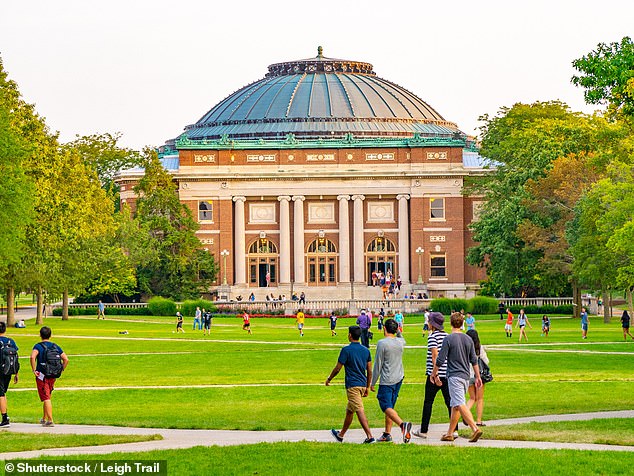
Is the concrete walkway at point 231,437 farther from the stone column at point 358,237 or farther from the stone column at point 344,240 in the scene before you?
the stone column at point 358,237

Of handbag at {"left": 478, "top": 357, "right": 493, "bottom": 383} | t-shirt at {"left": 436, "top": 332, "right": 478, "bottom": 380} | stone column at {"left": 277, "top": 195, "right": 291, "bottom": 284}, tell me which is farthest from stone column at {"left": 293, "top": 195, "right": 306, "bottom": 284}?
t-shirt at {"left": 436, "top": 332, "right": 478, "bottom": 380}

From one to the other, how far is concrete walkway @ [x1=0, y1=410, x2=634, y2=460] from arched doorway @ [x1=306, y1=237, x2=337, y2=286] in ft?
313

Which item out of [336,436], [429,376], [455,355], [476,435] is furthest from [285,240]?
[476,435]

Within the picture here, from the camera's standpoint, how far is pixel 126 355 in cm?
4972

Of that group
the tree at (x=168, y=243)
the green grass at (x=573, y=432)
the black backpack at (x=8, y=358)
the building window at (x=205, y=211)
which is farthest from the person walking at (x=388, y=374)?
the building window at (x=205, y=211)

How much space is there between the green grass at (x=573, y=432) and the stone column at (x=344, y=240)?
95.5 metres

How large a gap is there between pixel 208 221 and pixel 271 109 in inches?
674

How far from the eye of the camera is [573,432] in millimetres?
23844

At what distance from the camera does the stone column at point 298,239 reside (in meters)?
121

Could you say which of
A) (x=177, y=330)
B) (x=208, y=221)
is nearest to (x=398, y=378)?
(x=177, y=330)

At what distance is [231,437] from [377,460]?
4.23 metres

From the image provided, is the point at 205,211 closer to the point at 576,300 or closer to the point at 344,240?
the point at 344,240

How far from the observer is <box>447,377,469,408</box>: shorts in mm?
22734

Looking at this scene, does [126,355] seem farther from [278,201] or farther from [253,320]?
[278,201]
